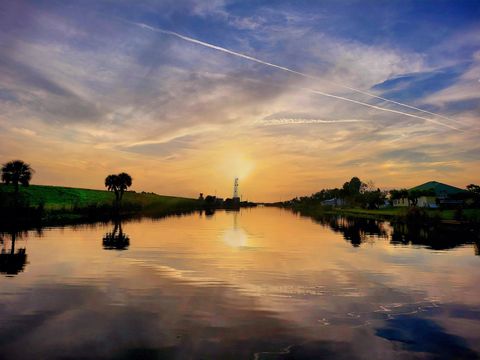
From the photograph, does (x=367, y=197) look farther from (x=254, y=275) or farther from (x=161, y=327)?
(x=161, y=327)

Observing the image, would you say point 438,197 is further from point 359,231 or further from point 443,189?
point 359,231

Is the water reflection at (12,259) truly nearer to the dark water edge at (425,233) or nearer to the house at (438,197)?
the dark water edge at (425,233)

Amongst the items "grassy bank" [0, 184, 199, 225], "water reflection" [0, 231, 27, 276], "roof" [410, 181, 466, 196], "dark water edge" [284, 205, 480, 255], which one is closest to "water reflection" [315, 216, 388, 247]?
"dark water edge" [284, 205, 480, 255]

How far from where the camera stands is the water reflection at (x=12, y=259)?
25370mm

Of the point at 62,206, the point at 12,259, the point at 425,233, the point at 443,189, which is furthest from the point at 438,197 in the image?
the point at 12,259

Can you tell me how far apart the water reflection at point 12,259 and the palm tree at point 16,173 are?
4555 cm

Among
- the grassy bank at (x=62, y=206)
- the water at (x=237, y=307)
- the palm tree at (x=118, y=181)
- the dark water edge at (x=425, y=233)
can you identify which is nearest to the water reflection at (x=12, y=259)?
the water at (x=237, y=307)

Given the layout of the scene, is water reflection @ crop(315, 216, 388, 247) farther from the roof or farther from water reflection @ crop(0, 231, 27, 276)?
the roof

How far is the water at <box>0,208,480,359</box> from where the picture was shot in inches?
498

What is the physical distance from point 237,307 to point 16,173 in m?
77.3

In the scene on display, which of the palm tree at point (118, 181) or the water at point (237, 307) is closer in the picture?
the water at point (237, 307)

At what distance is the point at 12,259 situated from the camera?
29484 mm

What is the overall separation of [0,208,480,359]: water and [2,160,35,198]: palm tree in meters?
53.6

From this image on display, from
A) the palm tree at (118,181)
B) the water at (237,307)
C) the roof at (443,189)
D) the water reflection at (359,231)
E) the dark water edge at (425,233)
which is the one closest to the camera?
the water at (237,307)
